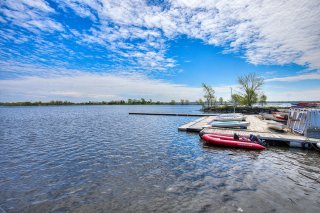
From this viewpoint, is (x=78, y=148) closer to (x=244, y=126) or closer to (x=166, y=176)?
(x=166, y=176)

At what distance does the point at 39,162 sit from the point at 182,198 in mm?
10108

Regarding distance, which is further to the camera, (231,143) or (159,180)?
(231,143)

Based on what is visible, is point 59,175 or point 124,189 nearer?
point 124,189

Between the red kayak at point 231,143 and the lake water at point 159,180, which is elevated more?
the red kayak at point 231,143

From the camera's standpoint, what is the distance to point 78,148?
15984 millimetres

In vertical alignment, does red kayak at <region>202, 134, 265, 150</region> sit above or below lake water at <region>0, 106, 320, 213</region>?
above

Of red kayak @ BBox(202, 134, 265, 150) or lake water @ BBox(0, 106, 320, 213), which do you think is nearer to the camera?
lake water @ BBox(0, 106, 320, 213)

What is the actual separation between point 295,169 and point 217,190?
6.17m

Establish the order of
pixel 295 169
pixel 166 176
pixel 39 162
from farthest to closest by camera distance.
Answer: pixel 39 162
pixel 295 169
pixel 166 176

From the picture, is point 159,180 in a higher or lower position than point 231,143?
lower

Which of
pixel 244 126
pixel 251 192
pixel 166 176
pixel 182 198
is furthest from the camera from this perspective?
pixel 244 126

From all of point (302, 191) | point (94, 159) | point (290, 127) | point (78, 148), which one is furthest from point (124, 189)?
point (290, 127)

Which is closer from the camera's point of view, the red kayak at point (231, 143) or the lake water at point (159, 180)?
the lake water at point (159, 180)

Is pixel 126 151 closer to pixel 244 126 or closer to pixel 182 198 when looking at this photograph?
pixel 182 198
